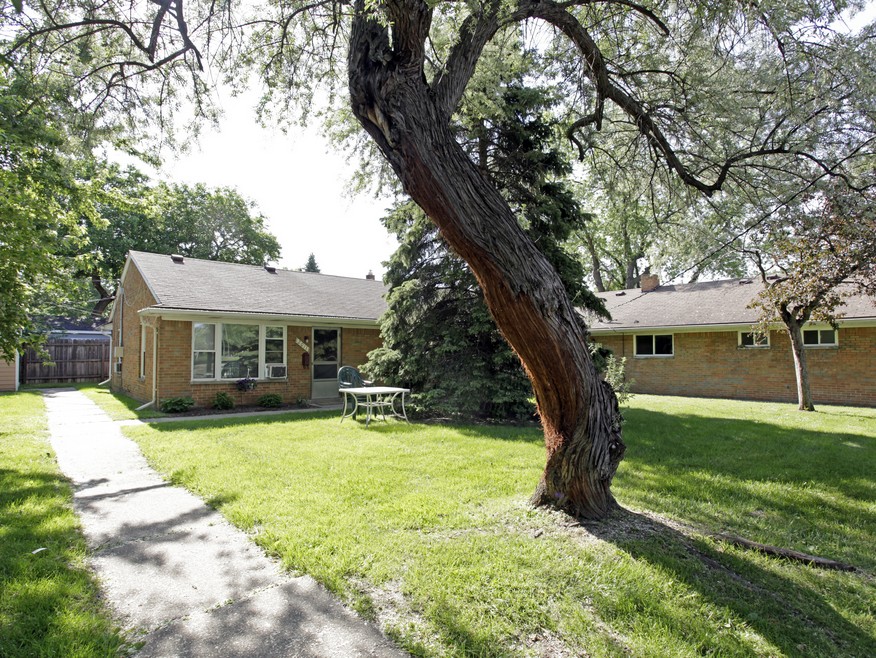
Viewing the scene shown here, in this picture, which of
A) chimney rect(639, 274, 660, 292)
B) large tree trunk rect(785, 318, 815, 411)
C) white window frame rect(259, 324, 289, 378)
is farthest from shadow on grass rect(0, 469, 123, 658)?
chimney rect(639, 274, 660, 292)

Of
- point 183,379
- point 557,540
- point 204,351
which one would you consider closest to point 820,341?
point 557,540

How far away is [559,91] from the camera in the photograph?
7.07m

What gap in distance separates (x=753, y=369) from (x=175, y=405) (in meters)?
17.3

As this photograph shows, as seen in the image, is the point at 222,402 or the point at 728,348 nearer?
the point at 222,402

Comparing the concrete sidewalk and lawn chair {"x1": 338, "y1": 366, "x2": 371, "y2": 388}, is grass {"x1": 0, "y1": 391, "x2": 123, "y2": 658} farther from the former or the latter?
lawn chair {"x1": 338, "y1": 366, "x2": 371, "y2": 388}

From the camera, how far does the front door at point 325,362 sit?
1441cm

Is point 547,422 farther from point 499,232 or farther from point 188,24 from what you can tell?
point 188,24

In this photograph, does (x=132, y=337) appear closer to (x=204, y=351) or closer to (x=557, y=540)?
(x=204, y=351)

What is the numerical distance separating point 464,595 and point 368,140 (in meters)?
6.92

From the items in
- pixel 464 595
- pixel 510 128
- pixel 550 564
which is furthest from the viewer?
pixel 510 128

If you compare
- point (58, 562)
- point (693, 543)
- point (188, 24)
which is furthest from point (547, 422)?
point (188, 24)

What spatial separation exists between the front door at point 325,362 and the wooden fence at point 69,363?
1395 cm

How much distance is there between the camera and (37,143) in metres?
7.10

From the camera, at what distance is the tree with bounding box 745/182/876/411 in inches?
241
